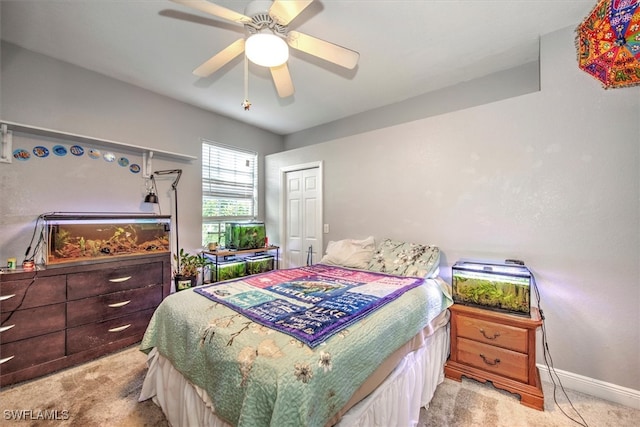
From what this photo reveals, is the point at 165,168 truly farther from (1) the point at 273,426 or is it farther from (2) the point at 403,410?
(2) the point at 403,410

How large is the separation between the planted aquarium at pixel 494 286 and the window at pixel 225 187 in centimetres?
320

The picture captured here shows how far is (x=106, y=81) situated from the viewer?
2754 millimetres

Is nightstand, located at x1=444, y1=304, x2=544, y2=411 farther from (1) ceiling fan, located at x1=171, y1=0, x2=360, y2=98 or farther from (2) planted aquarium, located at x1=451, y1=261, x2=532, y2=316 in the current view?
(1) ceiling fan, located at x1=171, y1=0, x2=360, y2=98

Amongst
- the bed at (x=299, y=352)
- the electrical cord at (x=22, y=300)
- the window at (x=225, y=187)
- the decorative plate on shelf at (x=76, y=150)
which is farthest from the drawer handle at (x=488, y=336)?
the decorative plate on shelf at (x=76, y=150)

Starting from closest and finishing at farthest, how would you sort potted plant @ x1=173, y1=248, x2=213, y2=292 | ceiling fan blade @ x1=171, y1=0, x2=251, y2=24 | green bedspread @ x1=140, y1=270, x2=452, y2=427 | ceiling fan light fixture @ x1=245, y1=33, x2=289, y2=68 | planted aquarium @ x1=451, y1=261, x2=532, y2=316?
green bedspread @ x1=140, y1=270, x2=452, y2=427
ceiling fan blade @ x1=171, y1=0, x2=251, y2=24
ceiling fan light fixture @ x1=245, y1=33, x2=289, y2=68
planted aquarium @ x1=451, y1=261, x2=532, y2=316
potted plant @ x1=173, y1=248, x2=213, y2=292

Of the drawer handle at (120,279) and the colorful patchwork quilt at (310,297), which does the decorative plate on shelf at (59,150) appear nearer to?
the drawer handle at (120,279)

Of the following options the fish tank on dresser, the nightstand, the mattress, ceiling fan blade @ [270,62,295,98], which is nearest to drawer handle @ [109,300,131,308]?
the fish tank on dresser

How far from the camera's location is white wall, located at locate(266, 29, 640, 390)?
1.84 m

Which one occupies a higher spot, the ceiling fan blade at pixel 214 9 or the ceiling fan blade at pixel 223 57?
the ceiling fan blade at pixel 214 9

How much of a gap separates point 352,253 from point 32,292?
283 centimetres

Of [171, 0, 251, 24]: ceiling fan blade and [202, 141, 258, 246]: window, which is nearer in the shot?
[171, 0, 251, 24]: ceiling fan blade

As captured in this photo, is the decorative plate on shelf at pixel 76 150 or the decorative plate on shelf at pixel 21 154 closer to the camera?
the decorative plate on shelf at pixel 21 154

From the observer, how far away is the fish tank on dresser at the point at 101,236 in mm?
2238

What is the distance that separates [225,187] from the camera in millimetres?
3963
